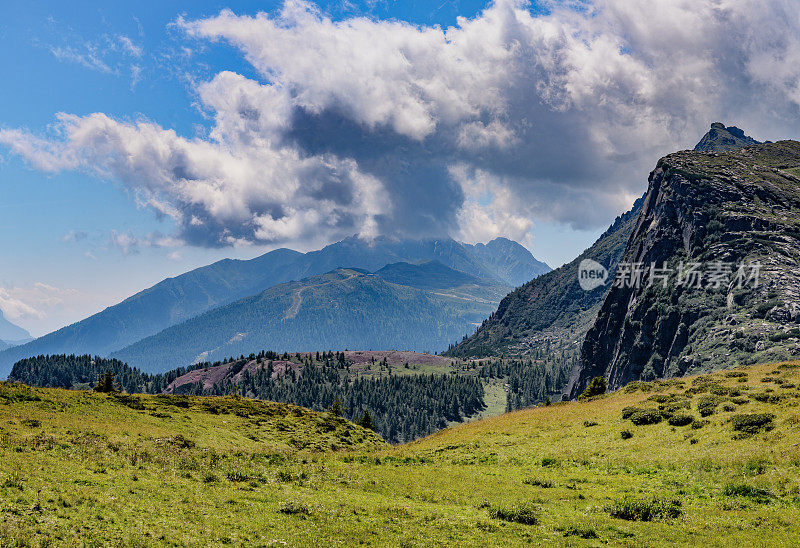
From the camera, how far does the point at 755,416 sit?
37594mm

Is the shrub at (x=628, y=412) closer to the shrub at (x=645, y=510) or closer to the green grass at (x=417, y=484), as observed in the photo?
the green grass at (x=417, y=484)

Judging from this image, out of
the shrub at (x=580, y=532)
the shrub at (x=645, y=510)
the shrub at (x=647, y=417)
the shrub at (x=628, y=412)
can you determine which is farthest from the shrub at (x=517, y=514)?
the shrub at (x=628, y=412)

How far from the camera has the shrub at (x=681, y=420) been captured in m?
42.9

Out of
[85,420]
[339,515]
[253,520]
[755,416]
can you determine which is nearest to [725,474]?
[755,416]

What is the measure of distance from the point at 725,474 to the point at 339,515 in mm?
23987

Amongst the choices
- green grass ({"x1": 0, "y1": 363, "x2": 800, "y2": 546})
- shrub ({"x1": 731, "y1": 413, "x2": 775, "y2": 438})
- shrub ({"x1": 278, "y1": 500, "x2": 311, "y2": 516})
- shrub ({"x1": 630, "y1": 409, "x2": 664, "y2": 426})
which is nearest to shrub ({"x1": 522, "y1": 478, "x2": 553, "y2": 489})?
green grass ({"x1": 0, "y1": 363, "x2": 800, "y2": 546})

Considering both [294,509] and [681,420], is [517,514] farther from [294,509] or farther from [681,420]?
[681,420]

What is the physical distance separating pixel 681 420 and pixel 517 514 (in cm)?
2684

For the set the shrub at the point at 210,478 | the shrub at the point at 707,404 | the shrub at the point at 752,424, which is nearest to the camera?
the shrub at the point at 210,478

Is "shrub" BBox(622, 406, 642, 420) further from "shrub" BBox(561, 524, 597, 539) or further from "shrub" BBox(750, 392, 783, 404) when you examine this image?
"shrub" BBox(561, 524, 597, 539)

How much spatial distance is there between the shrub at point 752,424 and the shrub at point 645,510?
50.1 ft

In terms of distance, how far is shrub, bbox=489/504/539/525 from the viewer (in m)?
24.5

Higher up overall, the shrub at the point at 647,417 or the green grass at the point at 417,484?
the shrub at the point at 647,417

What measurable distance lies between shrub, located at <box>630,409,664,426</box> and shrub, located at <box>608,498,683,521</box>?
2143cm
